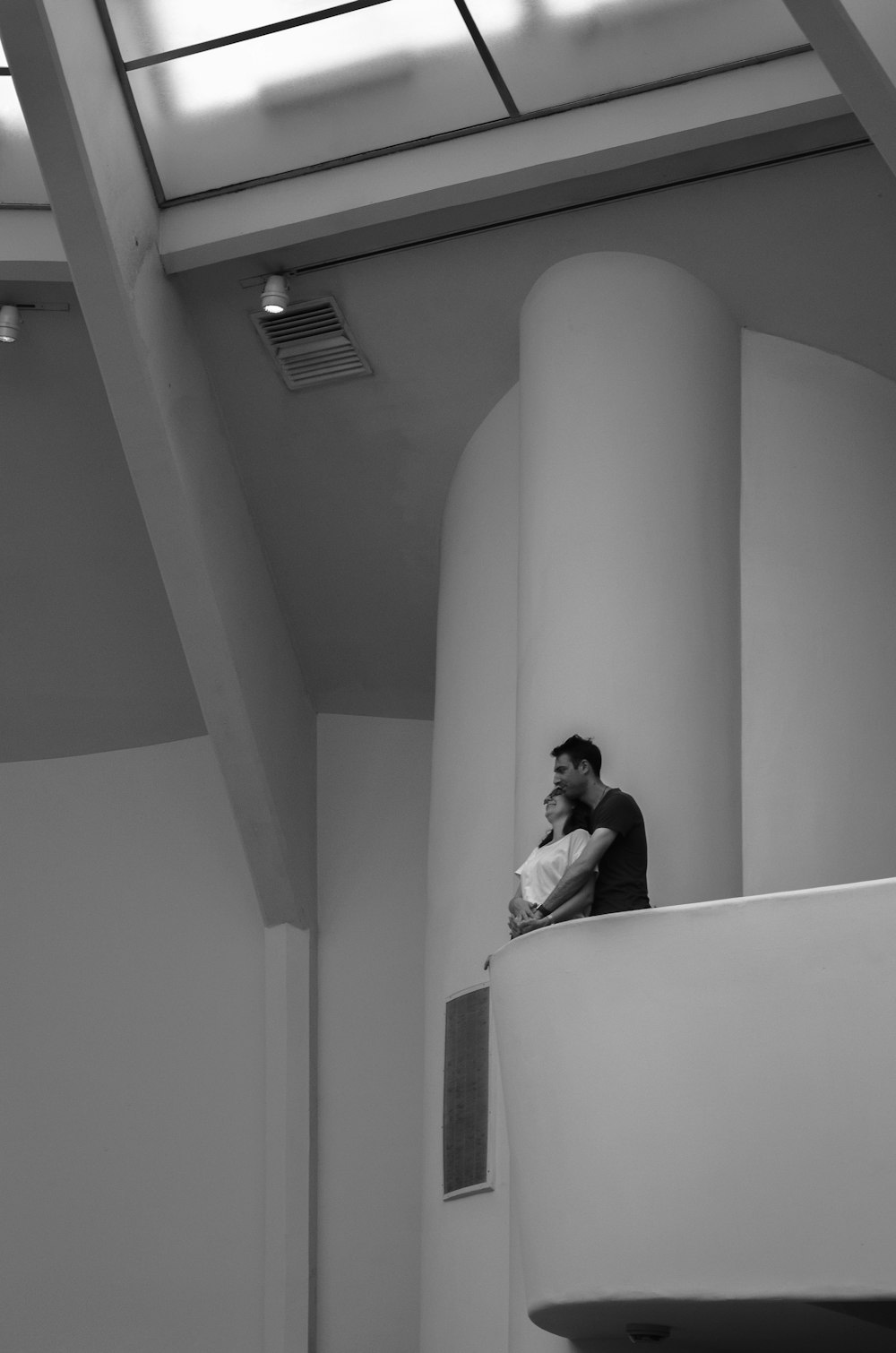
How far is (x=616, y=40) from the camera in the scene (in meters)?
8.88

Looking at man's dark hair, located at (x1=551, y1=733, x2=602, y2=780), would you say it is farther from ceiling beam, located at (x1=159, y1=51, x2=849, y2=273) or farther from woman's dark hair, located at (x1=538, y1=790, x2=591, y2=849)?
ceiling beam, located at (x1=159, y1=51, x2=849, y2=273)

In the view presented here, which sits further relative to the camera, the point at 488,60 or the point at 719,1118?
the point at 488,60

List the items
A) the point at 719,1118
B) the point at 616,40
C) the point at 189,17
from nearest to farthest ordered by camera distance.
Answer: the point at 719,1118, the point at 616,40, the point at 189,17

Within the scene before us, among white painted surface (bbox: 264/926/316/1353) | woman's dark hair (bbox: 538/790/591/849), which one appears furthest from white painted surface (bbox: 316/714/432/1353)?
woman's dark hair (bbox: 538/790/591/849)

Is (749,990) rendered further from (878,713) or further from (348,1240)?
(348,1240)

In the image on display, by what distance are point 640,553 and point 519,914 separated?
7.59 ft

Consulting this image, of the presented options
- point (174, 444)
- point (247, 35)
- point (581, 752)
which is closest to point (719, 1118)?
point (581, 752)

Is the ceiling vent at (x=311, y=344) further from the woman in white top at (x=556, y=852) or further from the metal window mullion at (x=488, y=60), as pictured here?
→ the woman in white top at (x=556, y=852)

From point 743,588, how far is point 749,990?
3.04 metres

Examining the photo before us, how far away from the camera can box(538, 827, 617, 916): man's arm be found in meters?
6.76

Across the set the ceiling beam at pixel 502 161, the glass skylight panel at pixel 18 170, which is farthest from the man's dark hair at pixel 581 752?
the glass skylight panel at pixel 18 170

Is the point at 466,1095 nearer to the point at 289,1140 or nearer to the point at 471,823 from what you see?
the point at 471,823

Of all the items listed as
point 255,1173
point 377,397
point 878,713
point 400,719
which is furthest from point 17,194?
point 255,1173

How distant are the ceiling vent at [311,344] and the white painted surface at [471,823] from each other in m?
0.94
